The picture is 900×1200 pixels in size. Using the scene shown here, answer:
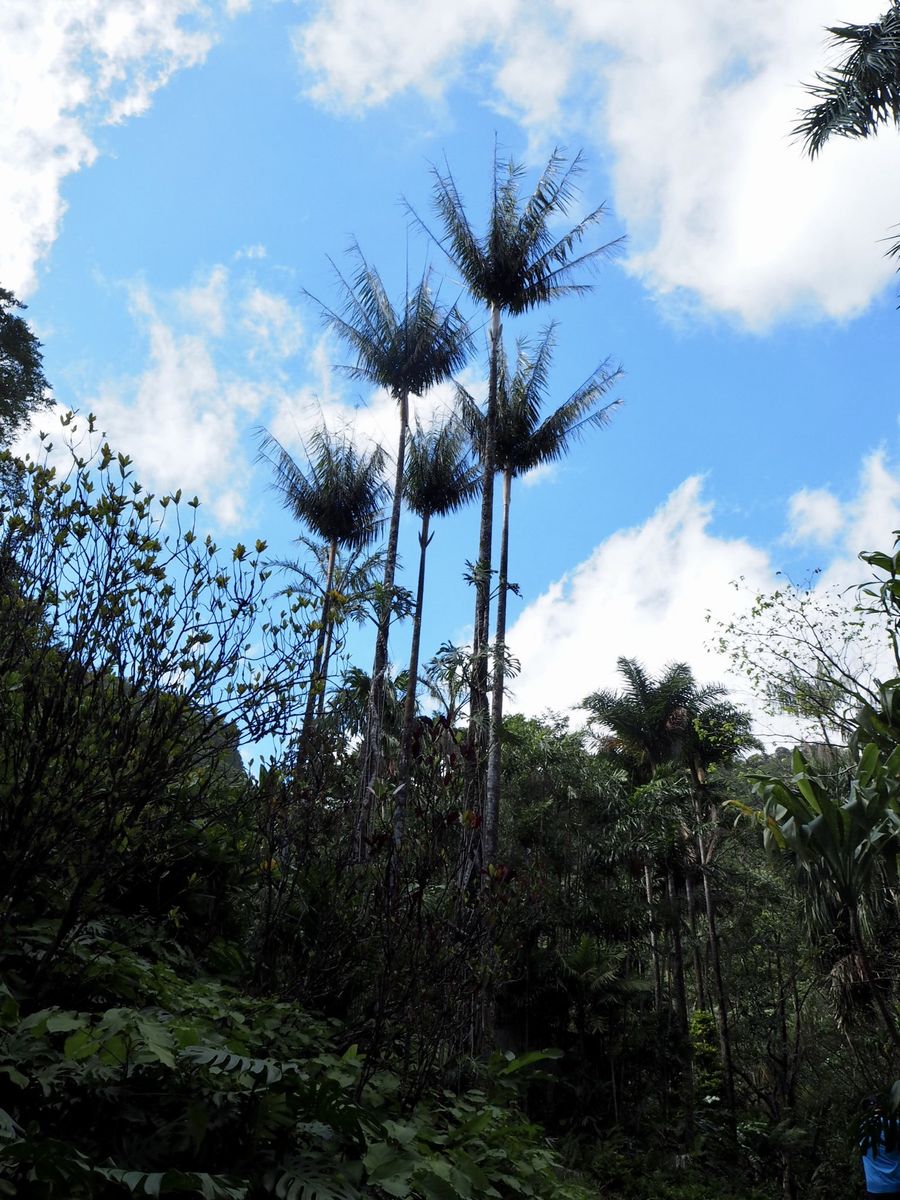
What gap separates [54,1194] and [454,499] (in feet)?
56.5

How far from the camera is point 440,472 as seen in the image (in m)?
18.7

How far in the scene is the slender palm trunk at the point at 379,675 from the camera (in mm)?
5760

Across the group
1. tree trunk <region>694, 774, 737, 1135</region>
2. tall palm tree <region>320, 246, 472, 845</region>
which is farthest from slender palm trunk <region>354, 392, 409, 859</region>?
tree trunk <region>694, 774, 737, 1135</region>

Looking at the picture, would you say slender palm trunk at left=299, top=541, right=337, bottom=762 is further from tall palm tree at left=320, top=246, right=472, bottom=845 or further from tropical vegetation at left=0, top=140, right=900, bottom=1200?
tall palm tree at left=320, top=246, right=472, bottom=845

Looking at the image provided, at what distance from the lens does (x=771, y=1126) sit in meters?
15.9

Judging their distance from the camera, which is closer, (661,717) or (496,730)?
(496,730)

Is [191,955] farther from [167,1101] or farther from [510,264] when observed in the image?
[510,264]

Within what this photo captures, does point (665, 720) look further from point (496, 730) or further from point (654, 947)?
point (496, 730)

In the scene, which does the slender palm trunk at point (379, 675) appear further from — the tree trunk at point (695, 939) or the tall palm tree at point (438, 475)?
the tree trunk at point (695, 939)

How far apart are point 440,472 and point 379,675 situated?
403 inches

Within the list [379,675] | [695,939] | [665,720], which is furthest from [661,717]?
[379,675]

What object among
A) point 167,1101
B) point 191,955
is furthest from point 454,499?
point 167,1101

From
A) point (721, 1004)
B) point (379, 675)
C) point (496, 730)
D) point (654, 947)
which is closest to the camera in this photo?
point (379, 675)

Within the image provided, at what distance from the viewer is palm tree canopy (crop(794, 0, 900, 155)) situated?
903 cm
